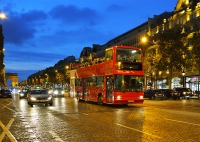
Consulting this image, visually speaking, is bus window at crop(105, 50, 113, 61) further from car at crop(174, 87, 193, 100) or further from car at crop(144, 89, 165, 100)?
car at crop(174, 87, 193, 100)

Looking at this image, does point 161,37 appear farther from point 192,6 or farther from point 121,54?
point 121,54

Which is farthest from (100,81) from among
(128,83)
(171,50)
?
(171,50)

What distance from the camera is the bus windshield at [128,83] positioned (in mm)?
24188

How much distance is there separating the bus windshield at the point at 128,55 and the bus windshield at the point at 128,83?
1406 millimetres

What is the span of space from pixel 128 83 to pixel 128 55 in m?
2.21


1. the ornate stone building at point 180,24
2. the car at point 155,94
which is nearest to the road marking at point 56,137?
the car at point 155,94

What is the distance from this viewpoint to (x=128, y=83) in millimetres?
24516

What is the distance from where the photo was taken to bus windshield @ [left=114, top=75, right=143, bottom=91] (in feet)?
79.4

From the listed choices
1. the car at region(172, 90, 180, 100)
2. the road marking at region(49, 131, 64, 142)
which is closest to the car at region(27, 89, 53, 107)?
the road marking at region(49, 131, 64, 142)

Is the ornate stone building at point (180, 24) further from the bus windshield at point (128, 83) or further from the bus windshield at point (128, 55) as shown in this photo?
the bus windshield at point (128, 83)

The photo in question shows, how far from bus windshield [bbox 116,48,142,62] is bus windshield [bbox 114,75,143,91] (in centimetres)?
141

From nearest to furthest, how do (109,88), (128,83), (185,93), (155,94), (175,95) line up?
(128,83), (109,88), (155,94), (175,95), (185,93)

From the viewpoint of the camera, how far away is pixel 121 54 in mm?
24344

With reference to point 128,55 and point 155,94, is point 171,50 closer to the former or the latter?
point 155,94
